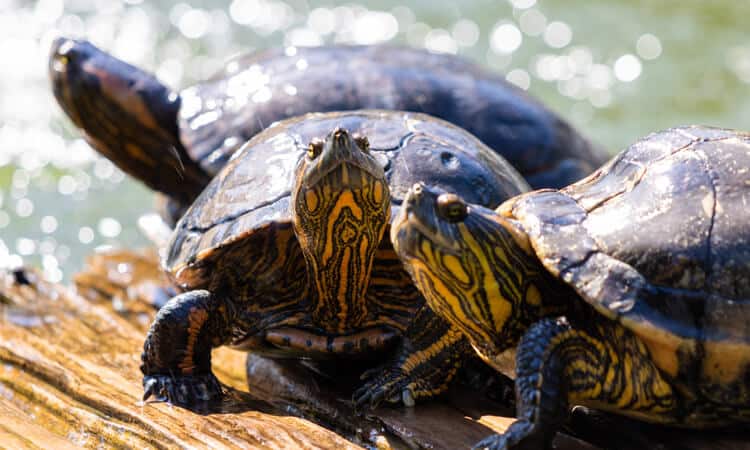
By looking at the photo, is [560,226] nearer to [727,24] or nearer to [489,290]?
[489,290]

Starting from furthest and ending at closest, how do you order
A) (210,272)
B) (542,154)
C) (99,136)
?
(99,136) → (542,154) → (210,272)

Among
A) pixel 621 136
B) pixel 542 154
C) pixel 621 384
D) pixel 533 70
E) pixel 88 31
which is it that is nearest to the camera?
pixel 621 384

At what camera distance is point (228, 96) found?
545 cm

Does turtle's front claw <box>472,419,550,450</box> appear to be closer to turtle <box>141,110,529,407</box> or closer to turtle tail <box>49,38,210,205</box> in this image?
turtle <box>141,110,529,407</box>

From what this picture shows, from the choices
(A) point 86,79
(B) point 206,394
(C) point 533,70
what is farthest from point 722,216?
(C) point 533,70

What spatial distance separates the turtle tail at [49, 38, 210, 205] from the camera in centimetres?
567

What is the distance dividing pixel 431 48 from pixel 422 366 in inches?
286

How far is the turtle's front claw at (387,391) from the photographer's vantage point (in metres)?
2.97

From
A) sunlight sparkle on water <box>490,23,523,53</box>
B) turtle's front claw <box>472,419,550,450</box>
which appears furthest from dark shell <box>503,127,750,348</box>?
sunlight sparkle on water <box>490,23,523,53</box>

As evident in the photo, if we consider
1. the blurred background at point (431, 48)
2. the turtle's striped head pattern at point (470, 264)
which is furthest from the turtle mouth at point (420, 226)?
the blurred background at point (431, 48)

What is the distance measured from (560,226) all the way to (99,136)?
12.9 feet

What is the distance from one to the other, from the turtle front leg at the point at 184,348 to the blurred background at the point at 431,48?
460cm

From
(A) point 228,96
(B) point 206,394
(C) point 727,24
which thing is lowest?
(B) point 206,394

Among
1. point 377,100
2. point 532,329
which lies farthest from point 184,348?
point 377,100
